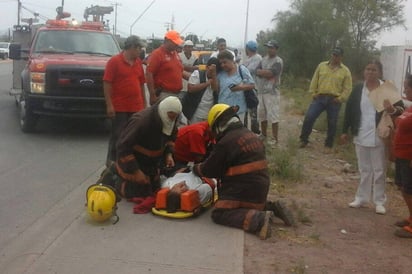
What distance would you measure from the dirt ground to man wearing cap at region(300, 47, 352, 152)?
2.01 meters

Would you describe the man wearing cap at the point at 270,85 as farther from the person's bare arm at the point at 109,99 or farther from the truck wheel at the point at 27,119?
the truck wheel at the point at 27,119

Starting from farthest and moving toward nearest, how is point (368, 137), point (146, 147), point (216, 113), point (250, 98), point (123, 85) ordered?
point (250, 98), point (123, 85), point (368, 137), point (146, 147), point (216, 113)

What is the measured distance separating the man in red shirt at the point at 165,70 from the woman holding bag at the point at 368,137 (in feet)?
8.46

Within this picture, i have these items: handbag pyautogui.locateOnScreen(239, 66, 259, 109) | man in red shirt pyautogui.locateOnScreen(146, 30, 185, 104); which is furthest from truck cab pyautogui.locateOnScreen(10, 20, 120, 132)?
handbag pyautogui.locateOnScreen(239, 66, 259, 109)

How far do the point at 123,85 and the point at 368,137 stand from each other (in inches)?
124

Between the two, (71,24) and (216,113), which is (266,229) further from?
(71,24)

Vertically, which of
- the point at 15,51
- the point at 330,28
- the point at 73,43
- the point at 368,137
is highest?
the point at 330,28

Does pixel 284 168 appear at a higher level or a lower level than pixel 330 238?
higher

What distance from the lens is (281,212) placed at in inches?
216

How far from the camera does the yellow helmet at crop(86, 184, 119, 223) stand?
509cm

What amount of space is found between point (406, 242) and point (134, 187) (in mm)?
2823

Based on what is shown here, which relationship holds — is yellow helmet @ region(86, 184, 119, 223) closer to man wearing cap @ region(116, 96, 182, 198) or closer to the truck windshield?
man wearing cap @ region(116, 96, 182, 198)

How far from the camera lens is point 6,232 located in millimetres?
5148

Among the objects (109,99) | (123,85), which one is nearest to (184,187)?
(109,99)
